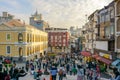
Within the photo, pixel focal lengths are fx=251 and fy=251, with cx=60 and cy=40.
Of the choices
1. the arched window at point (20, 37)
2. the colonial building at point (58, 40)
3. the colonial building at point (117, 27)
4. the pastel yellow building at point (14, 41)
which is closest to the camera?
the colonial building at point (117, 27)

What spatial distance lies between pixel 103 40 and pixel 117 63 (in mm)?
11632

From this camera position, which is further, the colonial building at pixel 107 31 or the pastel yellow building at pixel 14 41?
the pastel yellow building at pixel 14 41

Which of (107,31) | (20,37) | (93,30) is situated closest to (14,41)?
(20,37)

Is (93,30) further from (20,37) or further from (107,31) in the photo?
(20,37)

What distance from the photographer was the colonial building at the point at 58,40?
330 ft

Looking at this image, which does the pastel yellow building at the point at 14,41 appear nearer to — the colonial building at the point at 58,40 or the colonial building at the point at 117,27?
the colonial building at the point at 117,27

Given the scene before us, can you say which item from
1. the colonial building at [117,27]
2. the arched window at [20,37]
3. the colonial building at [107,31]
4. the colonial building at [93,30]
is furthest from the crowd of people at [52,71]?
the colonial building at [93,30]

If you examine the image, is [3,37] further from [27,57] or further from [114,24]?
[114,24]

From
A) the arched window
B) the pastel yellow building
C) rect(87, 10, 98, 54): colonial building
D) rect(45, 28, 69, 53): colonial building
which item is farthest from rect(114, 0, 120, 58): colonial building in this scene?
rect(45, 28, 69, 53): colonial building

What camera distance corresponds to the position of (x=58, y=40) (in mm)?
100688

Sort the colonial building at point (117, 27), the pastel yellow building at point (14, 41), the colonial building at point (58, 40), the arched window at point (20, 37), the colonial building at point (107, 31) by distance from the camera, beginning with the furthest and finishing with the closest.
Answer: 1. the colonial building at point (58, 40)
2. the arched window at point (20, 37)
3. the pastel yellow building at point (14, 41)
4. the colonial building at point (107, 31)
5. the colonial building at point (117, 27)

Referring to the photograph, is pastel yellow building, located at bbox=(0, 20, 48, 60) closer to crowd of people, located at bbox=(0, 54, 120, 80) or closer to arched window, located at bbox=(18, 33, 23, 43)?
arched window, located at bbox=(18, 33, 23, 43)

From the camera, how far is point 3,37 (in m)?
56.3

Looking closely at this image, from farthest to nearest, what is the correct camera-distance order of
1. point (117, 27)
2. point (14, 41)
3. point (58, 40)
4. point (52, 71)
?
point (58, 40) → point (14, 41) → point (117, 27) → point (52, 71)
